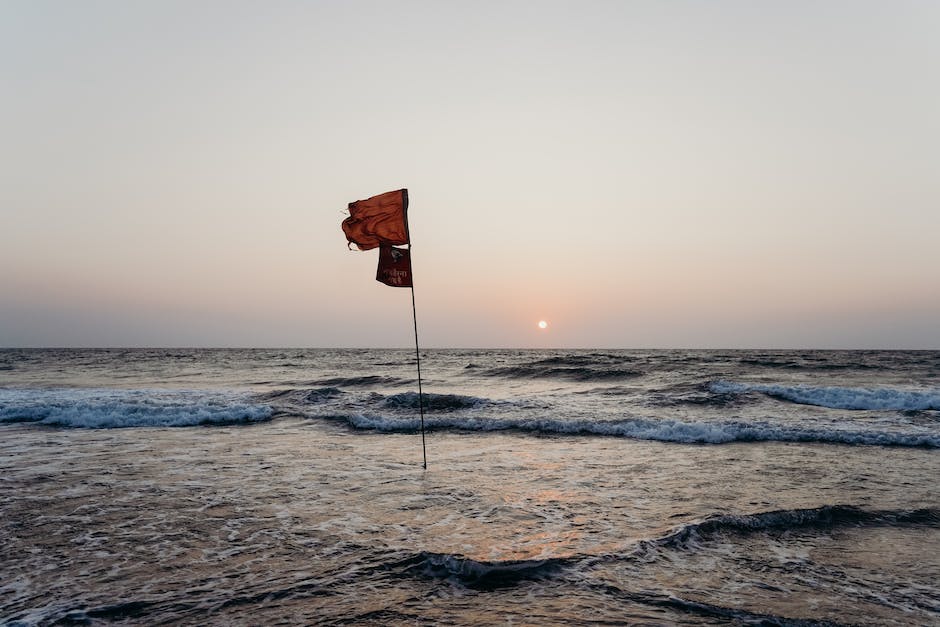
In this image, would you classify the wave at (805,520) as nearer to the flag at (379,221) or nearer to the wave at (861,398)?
the flag at (379,221)

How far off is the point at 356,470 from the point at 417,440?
450 cm

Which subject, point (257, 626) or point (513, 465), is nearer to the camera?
point (257, 626)

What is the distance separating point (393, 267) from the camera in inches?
425

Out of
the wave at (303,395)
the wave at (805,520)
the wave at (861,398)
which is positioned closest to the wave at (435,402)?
the wave at (303,395)

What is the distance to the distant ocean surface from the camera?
522cm

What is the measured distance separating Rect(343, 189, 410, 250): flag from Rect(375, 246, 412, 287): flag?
0.18m

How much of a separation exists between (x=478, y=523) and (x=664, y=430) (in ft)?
33.0

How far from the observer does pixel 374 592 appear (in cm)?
545

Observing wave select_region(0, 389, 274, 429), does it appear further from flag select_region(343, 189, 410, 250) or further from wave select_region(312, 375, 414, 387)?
wave select_region(312, 375, 414, 387)

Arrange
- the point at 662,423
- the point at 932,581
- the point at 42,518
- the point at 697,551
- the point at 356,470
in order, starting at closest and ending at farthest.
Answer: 1. the point at 932,581
2. the point at 697,551
3. the point at 42,518
4. the point at 356,470
5. the point at 662,423

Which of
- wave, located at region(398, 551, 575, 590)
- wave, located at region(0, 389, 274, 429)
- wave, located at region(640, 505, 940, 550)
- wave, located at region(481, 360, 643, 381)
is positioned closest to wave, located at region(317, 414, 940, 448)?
wave, located at region(0, 389, 274, 429)

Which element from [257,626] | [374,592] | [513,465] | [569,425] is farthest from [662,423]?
[257,626]

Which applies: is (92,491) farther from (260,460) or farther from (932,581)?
(932,581)

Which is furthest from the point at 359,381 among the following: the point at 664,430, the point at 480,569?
the point at 480,569
